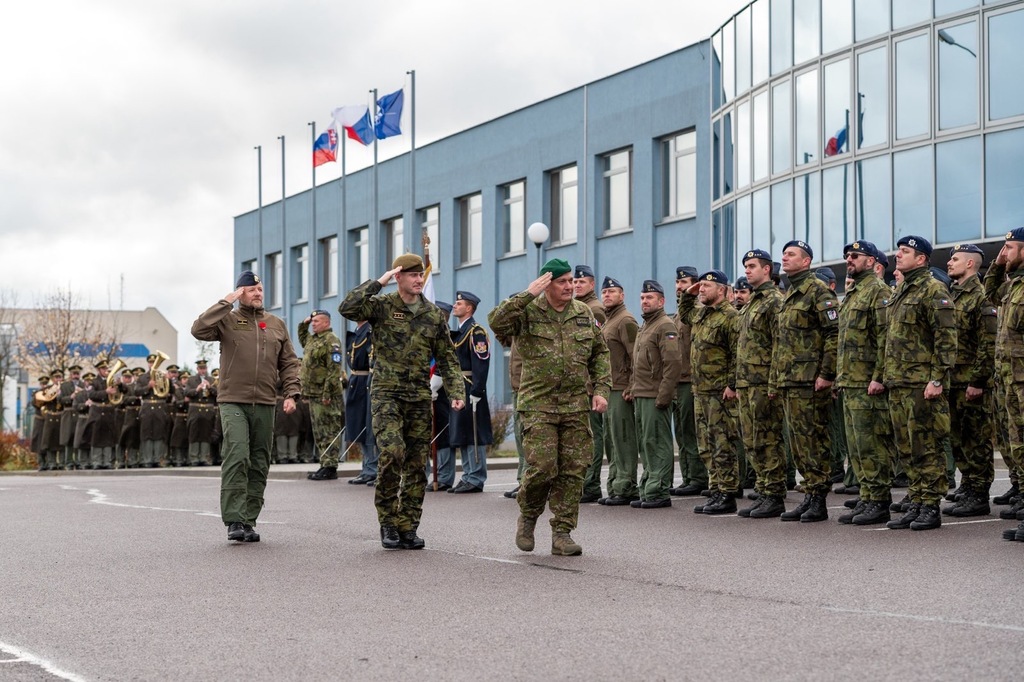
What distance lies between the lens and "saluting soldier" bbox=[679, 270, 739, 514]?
1304 cm

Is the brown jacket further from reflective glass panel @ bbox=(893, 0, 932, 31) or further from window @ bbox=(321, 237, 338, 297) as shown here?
window @ bbox=(321, 237, 338, 297)

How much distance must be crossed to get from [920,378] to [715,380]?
2549 millimetres

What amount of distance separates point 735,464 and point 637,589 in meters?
5.01

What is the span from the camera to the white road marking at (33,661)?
5934 mm

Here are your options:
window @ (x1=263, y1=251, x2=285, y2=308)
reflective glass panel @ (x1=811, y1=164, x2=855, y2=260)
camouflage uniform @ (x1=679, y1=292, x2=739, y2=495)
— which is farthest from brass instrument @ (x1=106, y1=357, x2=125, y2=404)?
window @ (x1=263, y1=251, x2=285, y2=308)

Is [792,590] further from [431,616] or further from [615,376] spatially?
[615,376]

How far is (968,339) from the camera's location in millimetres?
12406

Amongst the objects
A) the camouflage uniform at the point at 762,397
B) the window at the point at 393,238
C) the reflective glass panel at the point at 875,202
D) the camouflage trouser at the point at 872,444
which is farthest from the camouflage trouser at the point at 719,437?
the window at the point at 393,238

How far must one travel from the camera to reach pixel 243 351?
1135cm

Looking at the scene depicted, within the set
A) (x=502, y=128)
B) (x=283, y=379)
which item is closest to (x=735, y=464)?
(x=283, y=379)

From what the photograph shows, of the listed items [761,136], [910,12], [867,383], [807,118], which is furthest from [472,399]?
[761,136]

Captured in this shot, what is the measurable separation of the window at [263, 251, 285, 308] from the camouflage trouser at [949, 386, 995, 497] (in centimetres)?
4834

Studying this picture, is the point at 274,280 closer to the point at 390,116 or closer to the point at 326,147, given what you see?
the point at 326,147

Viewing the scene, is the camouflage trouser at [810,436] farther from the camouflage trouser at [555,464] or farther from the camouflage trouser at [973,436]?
the camouflage trouser at [555,464]
